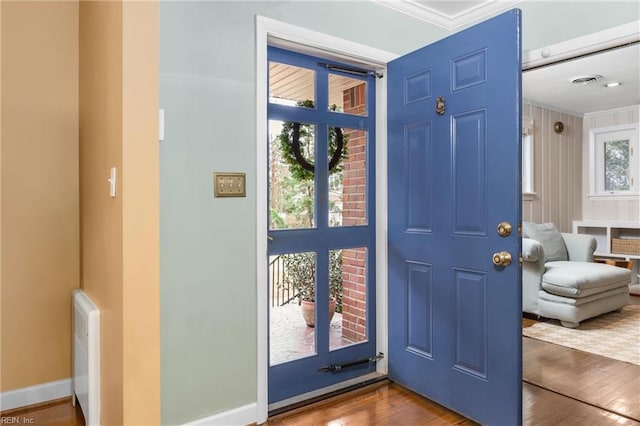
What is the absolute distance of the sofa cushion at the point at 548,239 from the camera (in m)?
4.52

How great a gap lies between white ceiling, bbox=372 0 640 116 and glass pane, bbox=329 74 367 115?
19.8 inches

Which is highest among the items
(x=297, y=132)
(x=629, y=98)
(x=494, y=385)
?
(x=629, y=98)

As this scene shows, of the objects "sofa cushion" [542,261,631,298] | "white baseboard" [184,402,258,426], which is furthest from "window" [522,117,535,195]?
"white baseboard" [184,402,258,426]

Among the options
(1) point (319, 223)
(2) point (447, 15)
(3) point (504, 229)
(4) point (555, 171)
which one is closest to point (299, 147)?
(1) point (319, 223)

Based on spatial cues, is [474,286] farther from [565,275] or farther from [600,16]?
[565,275]

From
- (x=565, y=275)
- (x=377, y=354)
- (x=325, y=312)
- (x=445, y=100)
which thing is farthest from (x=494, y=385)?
(x=565, y=275)

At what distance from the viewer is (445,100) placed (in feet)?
7.22

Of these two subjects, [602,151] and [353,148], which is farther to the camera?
[602,151]

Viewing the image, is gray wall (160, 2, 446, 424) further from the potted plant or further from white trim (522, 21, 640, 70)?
white trim (522, 21, 640, 70)

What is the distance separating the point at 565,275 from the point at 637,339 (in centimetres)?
73

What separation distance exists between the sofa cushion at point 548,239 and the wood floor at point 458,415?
6.24ft

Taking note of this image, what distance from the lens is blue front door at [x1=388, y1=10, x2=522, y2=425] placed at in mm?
1911

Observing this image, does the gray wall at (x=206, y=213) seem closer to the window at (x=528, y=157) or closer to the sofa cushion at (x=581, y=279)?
the sofa cushion at (x=581, y=279)

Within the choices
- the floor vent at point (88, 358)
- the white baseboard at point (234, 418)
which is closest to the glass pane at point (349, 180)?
the white baseboard at point (234, 418)
